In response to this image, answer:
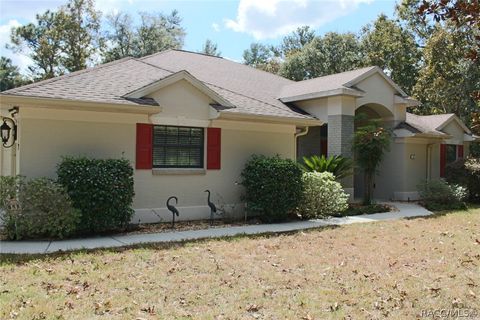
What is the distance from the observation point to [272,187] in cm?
1113

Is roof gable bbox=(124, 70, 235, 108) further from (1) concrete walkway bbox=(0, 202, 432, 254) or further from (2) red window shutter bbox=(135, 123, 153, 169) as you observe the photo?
(1) concrete walkway bbox=(0, 202, 432, 254)

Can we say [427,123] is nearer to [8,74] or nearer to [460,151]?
[460,151]

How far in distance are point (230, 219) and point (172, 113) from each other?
3319 mm

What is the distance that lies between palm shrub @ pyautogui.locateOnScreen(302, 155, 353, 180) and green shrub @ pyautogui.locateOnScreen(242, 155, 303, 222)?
8.28ft

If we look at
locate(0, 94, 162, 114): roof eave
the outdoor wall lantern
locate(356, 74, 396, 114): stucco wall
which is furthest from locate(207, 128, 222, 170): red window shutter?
locate(356, 74, 396, 114): stucco wall

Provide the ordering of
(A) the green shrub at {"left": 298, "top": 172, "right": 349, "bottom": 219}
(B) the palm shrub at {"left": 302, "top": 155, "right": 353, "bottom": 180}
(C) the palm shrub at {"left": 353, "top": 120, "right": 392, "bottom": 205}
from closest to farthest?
(A) the green shrub at {"left": 298, "top": 172, "right": 349, "bottom": 219} → (B) the palm shrub at {"left": 302, "top": 155, "right": 353, "bottom": 180} → (C) the palm shrub at {"left": 353, "top": 120, "right": 392, "bottom": 205}

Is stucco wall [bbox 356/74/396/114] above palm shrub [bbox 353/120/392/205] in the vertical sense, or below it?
above

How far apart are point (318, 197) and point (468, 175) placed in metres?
8.35

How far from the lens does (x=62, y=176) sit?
891 centimetres

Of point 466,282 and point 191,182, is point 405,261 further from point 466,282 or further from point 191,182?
point 191,182

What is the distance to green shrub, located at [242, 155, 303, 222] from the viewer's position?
11.1 metres

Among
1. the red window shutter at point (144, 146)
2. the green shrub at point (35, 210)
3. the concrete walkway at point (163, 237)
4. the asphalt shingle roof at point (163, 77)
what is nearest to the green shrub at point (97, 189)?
the green shrub at point (35, 210)

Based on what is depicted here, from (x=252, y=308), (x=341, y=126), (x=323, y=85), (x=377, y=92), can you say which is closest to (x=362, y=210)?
(x=341, y=126)

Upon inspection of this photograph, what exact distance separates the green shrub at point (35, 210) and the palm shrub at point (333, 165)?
794 cm
